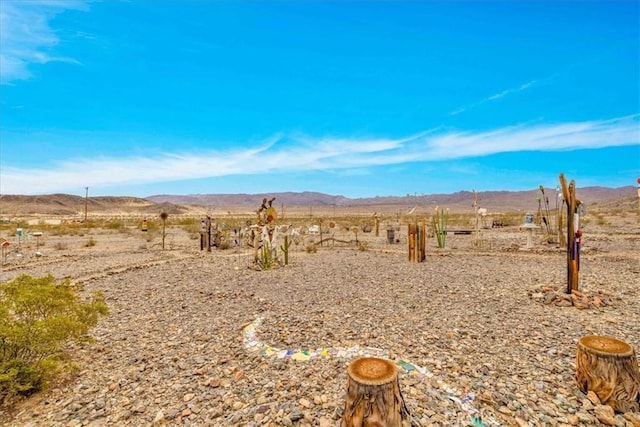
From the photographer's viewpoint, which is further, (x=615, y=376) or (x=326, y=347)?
(x=326, y=347)

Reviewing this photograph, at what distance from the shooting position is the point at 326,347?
5496 millimetres

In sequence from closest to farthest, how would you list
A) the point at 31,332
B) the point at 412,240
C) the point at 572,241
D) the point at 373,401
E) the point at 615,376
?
the point at 373,401, the point at 615,376, the point at 31,332, the point at 572,241, the point at 412,240

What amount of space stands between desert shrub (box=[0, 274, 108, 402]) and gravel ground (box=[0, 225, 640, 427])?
0.94 ft

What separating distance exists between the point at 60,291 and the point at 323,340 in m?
3.83

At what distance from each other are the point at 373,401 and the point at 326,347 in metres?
2.43

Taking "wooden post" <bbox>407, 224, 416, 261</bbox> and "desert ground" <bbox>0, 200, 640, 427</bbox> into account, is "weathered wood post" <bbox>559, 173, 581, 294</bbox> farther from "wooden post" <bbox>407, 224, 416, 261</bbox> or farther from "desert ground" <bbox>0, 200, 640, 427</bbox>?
"wooden post" <bbox>407, 224, 416, 261</bbox>

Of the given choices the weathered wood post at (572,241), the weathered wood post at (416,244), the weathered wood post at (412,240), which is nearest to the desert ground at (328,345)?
the weathered wood post at (572,241)

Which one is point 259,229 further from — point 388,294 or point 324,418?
point 324,418

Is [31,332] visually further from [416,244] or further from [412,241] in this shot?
[416,244]

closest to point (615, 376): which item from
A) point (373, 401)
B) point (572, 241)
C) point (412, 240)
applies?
point (373, 401)

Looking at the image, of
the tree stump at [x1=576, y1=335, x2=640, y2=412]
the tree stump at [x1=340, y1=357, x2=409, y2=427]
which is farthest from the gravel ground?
the tree stump at [x1=340, y1=357, x2=409, y2=427]

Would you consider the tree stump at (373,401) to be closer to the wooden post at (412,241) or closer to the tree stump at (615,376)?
the tree stump at (615,376)

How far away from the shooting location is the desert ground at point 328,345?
3895mm

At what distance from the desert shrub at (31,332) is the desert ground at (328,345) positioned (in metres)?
0.27
